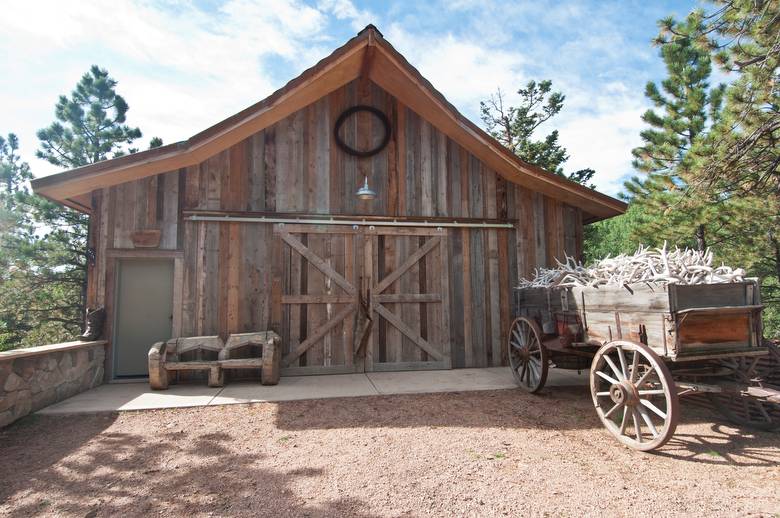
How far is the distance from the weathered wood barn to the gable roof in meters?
0.03

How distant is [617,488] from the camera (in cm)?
265

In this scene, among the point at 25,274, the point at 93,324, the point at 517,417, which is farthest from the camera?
the point at 25,274

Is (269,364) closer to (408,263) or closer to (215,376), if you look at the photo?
(215,376)

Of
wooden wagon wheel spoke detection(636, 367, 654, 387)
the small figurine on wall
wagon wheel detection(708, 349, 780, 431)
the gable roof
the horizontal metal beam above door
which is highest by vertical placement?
the gable roof

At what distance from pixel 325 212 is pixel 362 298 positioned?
4.77 feet

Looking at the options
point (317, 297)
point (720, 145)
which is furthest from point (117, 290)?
point (720, 145)

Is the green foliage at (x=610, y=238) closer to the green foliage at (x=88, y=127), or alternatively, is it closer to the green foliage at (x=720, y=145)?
the green foliage at (x=720, y=145)

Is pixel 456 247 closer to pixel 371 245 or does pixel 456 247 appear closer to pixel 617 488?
pixel 371 245

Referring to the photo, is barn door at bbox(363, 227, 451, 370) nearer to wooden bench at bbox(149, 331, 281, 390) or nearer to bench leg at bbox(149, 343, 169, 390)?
wooden bench at bbox(149, 331, 281, 390)

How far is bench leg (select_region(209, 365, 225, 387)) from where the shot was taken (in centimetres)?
536

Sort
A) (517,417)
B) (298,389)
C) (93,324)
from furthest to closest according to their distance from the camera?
A: (93,324), (298,389), (517,417)

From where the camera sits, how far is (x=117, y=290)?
593 cm

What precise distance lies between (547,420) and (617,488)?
1424 millimetres

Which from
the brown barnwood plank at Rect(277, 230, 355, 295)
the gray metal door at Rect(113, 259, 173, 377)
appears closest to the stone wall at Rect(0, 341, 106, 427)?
the gray metal door at Rect(113, 259, 173, 377)
